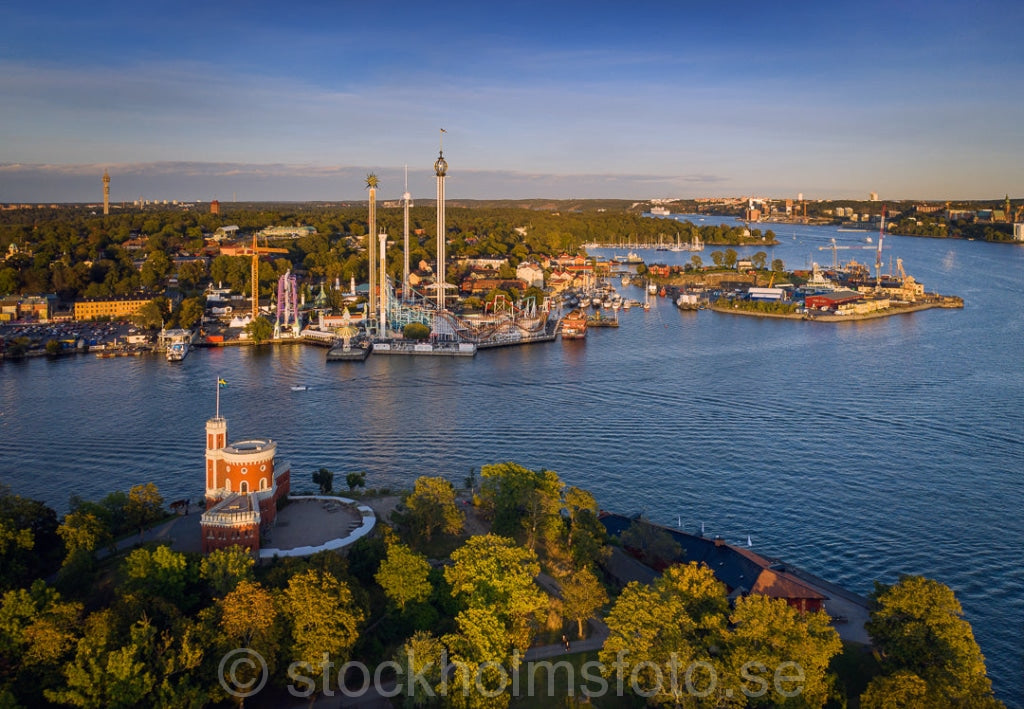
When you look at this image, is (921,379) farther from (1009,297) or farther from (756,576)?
(1009,297)

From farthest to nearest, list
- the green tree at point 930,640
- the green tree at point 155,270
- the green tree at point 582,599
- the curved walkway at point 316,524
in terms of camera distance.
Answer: the green tree at point 155,270, the curved walkway at point 316,524, the green tree at point 582,599, the green tree at point 930,640

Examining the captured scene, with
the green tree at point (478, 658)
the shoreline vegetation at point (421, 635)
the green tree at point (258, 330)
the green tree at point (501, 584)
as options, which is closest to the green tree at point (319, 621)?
the shoreline vegetation at point (421, 635)

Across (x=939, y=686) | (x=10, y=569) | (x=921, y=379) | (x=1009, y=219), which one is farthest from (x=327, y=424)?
(x=1009, y=219)

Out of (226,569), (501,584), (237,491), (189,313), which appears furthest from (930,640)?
(189,313)

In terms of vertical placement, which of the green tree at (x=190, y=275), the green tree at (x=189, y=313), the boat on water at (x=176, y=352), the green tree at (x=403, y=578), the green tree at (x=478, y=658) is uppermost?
the green tree at (x=190, y=275)

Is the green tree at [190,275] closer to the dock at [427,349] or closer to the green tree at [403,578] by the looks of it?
the dock at [427,349]

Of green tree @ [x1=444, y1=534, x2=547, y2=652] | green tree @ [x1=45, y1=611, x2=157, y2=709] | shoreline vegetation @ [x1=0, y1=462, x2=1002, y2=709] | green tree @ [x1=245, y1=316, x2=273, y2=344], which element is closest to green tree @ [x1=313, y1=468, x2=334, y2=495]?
shoreline vegetation @ [x1=0, y1=462, x2=1002, y2=709]

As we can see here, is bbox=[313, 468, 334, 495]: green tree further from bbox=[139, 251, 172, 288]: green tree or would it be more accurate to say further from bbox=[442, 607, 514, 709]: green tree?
bbox=[139, 251, 172, 288]: green tree
